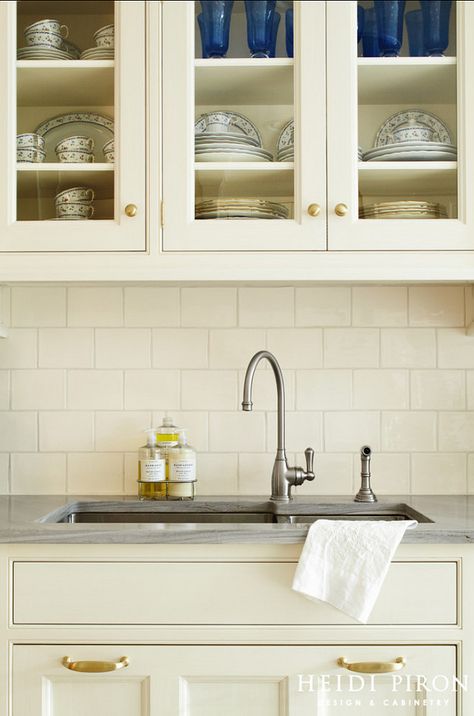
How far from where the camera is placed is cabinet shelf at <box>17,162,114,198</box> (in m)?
1.92

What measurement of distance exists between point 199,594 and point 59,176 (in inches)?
39.6

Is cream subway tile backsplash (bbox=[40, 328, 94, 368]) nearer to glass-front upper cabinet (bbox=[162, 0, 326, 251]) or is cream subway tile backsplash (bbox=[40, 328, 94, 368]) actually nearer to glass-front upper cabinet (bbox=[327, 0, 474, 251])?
glass-front upper cabinet (bbox=[162, 0, 326, 251])

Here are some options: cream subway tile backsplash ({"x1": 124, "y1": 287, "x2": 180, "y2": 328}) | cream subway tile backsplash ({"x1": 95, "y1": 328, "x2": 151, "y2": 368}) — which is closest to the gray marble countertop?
cream subway tile backsplash ({"x1": 95, "y1": 328, "x2": 151, "y2": 368})

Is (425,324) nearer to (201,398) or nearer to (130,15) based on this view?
(201,398)

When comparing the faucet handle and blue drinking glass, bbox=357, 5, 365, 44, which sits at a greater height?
blue drinking glass, bbox=357, 5, 365, 44

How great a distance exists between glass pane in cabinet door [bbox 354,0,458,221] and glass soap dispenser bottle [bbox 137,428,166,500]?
2.49 feet

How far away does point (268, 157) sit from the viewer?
1.92 metres

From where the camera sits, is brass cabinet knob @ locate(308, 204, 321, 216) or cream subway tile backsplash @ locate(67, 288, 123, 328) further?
cream subway tile backsplash @ locate(67, 288, 123, 328)

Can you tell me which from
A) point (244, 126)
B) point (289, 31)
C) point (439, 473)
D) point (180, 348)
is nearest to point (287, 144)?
point (244, 126)

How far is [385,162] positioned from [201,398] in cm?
76

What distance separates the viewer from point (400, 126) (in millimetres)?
1924

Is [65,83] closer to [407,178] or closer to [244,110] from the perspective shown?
[244,110]

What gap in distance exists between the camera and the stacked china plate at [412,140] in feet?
6.25

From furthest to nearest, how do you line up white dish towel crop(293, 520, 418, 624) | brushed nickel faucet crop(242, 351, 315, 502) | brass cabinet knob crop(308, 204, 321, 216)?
brushed nickel faucet crop(242, 351, 315, 502)
brass cabinet knob crop(308, 204, 321, 216)
white dish towel crop(293, 520, 418, 624)
